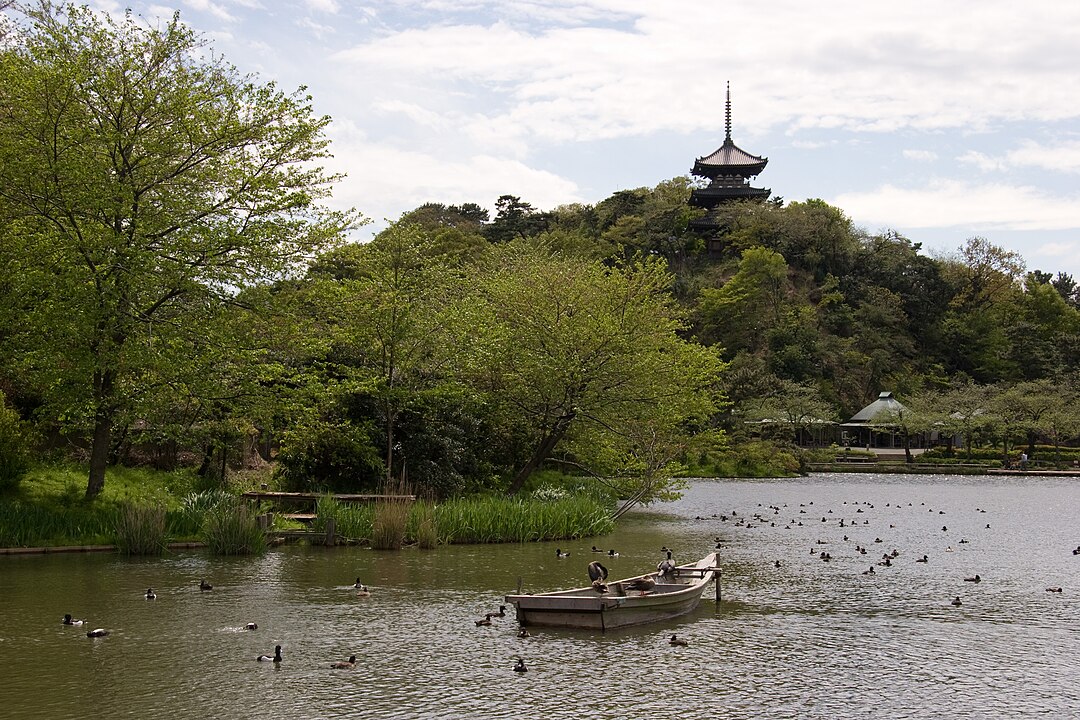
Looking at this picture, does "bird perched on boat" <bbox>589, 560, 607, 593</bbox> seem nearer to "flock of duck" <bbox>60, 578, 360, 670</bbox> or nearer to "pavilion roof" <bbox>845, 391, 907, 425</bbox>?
"flock of duck" <bbox>60, 578, 360, 670</bbox>

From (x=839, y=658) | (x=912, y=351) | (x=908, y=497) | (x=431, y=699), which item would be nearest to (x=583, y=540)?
(x=839, y=658)

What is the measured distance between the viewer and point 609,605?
1409cm

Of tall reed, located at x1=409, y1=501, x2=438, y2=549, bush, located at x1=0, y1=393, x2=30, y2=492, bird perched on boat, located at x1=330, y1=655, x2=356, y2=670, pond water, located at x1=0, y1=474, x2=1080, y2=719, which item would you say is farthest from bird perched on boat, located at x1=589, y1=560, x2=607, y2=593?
bush, located at x1=0, y1=393, x2=30, y2=492

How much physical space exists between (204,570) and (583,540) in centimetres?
1038

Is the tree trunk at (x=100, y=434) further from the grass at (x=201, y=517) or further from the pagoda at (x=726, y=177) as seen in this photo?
the pagoda at (x=726, y=177)

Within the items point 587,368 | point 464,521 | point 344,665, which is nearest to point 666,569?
point 344,665

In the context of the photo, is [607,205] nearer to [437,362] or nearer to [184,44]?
[437,362]

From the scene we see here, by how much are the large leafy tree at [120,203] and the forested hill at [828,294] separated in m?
45.4

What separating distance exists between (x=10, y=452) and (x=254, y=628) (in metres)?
11.3

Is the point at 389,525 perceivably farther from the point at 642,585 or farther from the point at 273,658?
the point at 273,658

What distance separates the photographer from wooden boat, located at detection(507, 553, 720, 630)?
14.1 meters

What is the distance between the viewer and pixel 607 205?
9588cm

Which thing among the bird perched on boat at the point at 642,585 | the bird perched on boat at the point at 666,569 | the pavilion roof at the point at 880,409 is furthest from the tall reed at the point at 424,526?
the pavilion roof at the point at 880,409

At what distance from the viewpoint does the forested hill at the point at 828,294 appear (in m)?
77.2
